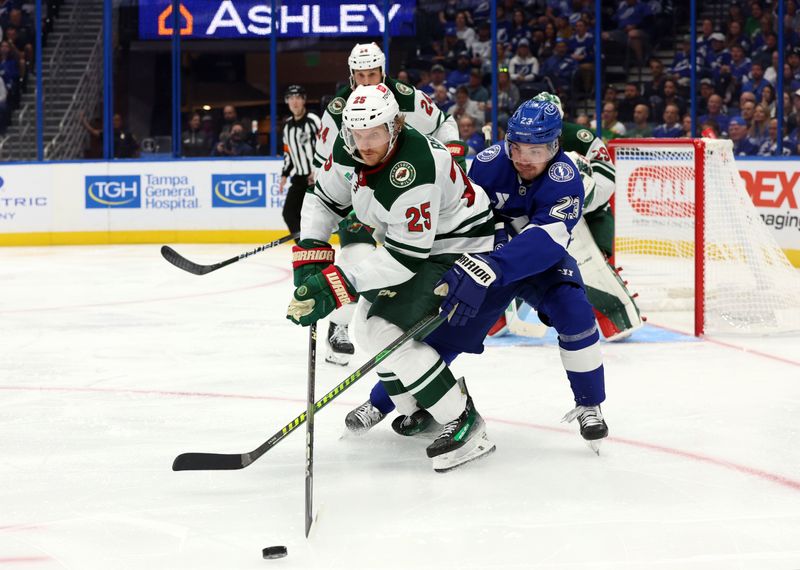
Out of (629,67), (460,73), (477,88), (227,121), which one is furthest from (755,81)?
(227,121)

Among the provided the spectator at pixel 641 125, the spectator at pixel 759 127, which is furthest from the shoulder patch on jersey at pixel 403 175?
the spectator at pixel 641 125

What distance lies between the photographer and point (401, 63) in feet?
31.5

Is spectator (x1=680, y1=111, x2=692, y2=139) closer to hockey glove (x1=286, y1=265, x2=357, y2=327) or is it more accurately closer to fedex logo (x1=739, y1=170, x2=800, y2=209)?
fedex logo (x1=739, y1=170, x2=800, y2=209)

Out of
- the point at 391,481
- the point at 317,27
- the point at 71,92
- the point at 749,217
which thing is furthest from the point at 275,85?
the point at 391,481

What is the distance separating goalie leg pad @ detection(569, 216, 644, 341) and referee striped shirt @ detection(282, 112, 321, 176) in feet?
9.00

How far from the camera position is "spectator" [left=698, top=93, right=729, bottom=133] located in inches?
331

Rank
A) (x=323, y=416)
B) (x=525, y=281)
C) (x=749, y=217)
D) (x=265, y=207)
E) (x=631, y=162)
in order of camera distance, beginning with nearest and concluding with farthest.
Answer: (x=525, y=281) < (x=323, y=416) < (x=749, y=217) < (x=631, y=162) < (x=265, y=207)

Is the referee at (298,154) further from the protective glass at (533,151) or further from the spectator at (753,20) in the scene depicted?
the protective glass at (533,151)

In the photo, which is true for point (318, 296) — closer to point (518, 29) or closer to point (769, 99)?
point (769, 99)

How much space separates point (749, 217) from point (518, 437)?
2.24 m

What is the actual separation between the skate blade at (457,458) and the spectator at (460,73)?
22.7ft

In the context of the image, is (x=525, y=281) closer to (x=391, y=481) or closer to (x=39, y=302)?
(x=391, y=481)

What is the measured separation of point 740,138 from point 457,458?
5.95 m

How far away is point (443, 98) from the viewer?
370 inches
